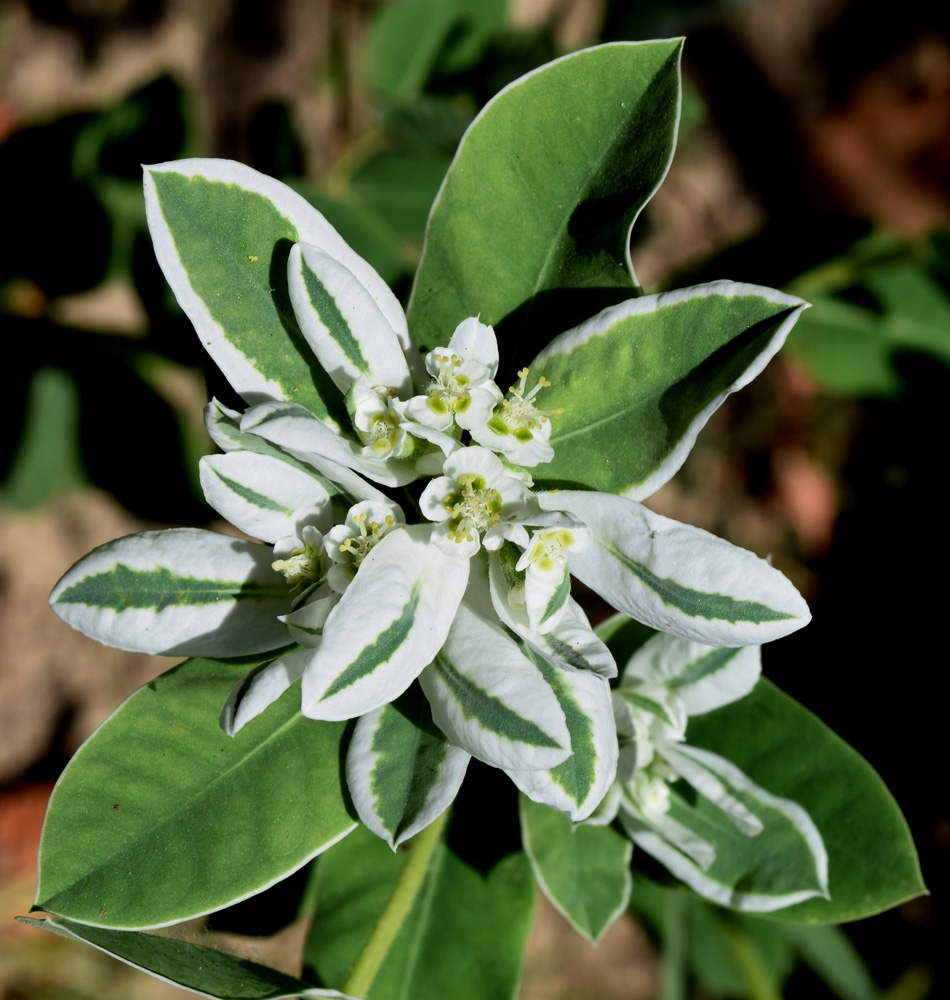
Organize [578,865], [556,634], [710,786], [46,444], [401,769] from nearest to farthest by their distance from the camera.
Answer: [556,634] < [401,769] < [710,786] < [578,865] < [46,444]

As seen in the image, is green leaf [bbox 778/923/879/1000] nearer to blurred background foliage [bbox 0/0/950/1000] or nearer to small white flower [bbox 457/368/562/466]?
blurred background foliage [bbox 0/0/950/1000]

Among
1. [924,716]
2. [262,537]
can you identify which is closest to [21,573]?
[262,537]

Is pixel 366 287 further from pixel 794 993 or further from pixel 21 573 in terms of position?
pixel 794 993

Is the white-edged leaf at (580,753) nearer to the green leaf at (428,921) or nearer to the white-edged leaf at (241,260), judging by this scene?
the white-edged leaf at (241,260)

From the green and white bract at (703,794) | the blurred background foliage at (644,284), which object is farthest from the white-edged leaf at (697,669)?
the blurred background foliage at (644,284)

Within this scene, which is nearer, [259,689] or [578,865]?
[259,689]

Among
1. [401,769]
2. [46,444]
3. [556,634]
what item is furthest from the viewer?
[46,444]

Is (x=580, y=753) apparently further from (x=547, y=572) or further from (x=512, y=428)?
(x=512, y=428)

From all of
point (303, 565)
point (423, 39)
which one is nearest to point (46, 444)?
point (423, 39)
